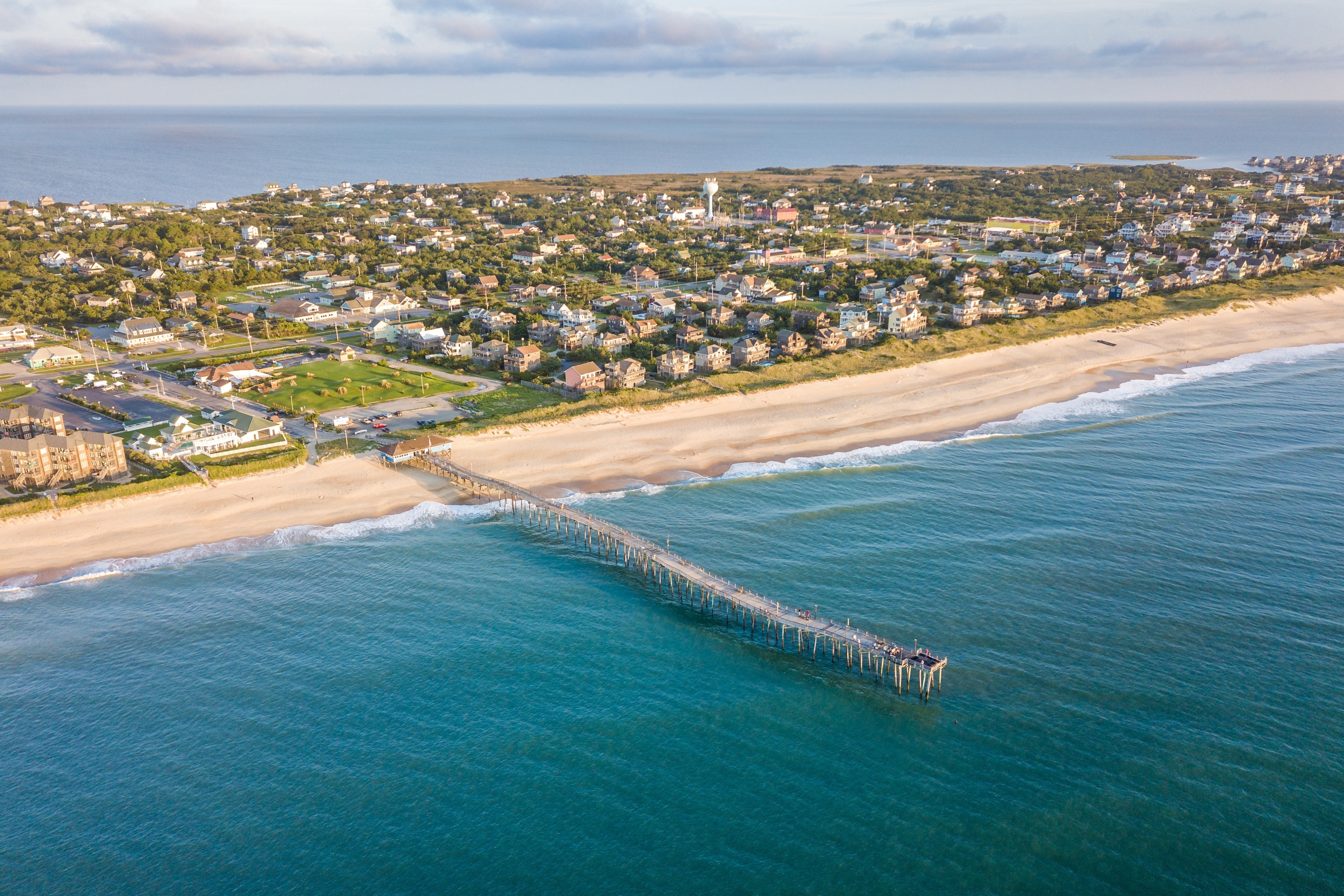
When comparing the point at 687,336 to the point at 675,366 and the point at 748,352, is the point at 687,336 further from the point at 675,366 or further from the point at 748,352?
the point at 675,366

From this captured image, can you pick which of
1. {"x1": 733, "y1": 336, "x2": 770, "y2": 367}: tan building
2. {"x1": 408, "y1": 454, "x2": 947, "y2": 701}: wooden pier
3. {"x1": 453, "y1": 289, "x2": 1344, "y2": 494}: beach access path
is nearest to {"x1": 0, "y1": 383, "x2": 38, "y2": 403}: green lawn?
{"x1": 453, "y1": 289, "x2": 1344, "y2": 494}: beach access path

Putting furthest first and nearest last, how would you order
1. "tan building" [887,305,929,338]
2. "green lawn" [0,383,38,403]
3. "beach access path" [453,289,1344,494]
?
"tan building" [887,305,929,338] < "green lawn" [0,383,38,403] < "beach access path" [453,289,1344,494]

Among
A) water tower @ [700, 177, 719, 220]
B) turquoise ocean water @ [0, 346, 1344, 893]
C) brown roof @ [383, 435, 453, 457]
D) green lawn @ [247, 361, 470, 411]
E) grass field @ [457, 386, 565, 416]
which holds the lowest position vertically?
turquoise ocean water @ [0, 346, 1344, 893]

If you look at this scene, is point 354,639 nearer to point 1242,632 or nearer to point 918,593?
point 918,593

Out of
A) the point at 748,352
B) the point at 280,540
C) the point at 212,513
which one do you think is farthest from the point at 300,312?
the point at 280,540

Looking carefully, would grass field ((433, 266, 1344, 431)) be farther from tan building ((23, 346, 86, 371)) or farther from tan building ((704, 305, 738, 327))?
tan building ((23, 346, 86, 371))

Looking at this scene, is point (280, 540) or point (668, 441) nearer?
point (280, 540)

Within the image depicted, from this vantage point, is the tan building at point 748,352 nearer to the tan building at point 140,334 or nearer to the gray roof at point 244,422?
the gray roof at point 244,422
